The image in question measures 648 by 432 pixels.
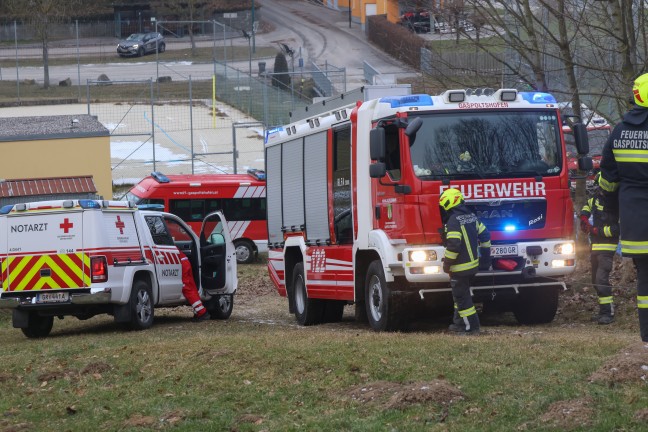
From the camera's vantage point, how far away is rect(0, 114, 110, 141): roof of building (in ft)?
98.3

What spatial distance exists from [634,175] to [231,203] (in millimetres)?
22219

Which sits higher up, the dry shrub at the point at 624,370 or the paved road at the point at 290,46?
the paved road at the point at 290,46

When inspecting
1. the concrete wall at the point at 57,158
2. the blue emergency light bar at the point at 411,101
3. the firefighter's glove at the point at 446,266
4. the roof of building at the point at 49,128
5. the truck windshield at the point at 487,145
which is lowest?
the firefighter's glove at the point at 446,266

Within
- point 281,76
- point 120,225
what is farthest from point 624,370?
point 281,76

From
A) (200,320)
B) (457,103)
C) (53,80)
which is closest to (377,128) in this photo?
(457,103)

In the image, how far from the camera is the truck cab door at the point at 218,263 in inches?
653

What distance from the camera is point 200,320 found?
54.3ft

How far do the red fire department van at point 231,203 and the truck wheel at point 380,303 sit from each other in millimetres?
16568

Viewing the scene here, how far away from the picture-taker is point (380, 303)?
505 inches

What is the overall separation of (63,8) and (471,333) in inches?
1987

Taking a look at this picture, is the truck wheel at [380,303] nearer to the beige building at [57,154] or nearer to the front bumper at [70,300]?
the front bumper at [70,300]

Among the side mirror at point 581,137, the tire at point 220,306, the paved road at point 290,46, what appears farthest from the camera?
Result: the paved road at point 290,46

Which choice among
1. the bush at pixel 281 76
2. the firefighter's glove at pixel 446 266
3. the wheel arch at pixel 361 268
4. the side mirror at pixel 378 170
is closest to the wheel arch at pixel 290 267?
the wheel arch at pixel 361 268

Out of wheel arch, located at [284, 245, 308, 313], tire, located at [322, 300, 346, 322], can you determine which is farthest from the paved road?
tire, located at [322, 300, 346, 322]
